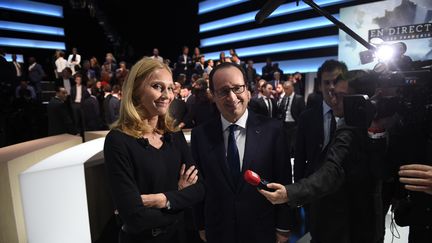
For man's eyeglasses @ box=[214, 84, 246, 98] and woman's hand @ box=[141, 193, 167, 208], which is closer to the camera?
woman's hand @ box=[141, 193, 167, 208]

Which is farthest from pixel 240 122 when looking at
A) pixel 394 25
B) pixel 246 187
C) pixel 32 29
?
pixel 32 29

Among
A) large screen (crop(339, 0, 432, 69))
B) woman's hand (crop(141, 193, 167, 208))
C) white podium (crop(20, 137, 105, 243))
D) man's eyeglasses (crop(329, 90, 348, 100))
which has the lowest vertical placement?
white podium (crop(20, 137, 105, 243))

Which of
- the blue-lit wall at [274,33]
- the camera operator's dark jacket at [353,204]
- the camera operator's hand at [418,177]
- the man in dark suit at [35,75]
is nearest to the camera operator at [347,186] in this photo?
the camera operator's dark jacket at [353,204]

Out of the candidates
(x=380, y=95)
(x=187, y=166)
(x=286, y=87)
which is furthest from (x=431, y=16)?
(x=187, y=166)

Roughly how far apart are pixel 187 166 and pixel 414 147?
104 centimetres

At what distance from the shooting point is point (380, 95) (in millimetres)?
1217

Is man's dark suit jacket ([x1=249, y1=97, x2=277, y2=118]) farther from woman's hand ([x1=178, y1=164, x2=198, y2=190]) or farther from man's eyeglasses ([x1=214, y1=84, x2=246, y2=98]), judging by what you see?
woman's hand ([x1=178, y1=164, x2=198, y2=190])

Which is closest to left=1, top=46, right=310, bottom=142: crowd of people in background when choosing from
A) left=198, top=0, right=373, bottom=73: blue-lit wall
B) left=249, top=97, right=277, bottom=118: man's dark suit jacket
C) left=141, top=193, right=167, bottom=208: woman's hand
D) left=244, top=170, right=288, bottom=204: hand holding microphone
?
left=249, top=97, right=277, bottom=118: man's dark suit jacket

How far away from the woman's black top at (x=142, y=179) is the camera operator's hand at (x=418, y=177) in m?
0.92

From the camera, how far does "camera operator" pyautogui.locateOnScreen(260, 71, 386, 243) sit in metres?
1.27

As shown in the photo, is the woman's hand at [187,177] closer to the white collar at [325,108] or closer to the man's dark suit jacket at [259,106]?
the white collar at [325,108]

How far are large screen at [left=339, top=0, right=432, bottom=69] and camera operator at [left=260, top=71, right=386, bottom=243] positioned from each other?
4950 millimetres

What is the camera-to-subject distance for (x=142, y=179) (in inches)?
53.2

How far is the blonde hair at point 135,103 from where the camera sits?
1397mm
